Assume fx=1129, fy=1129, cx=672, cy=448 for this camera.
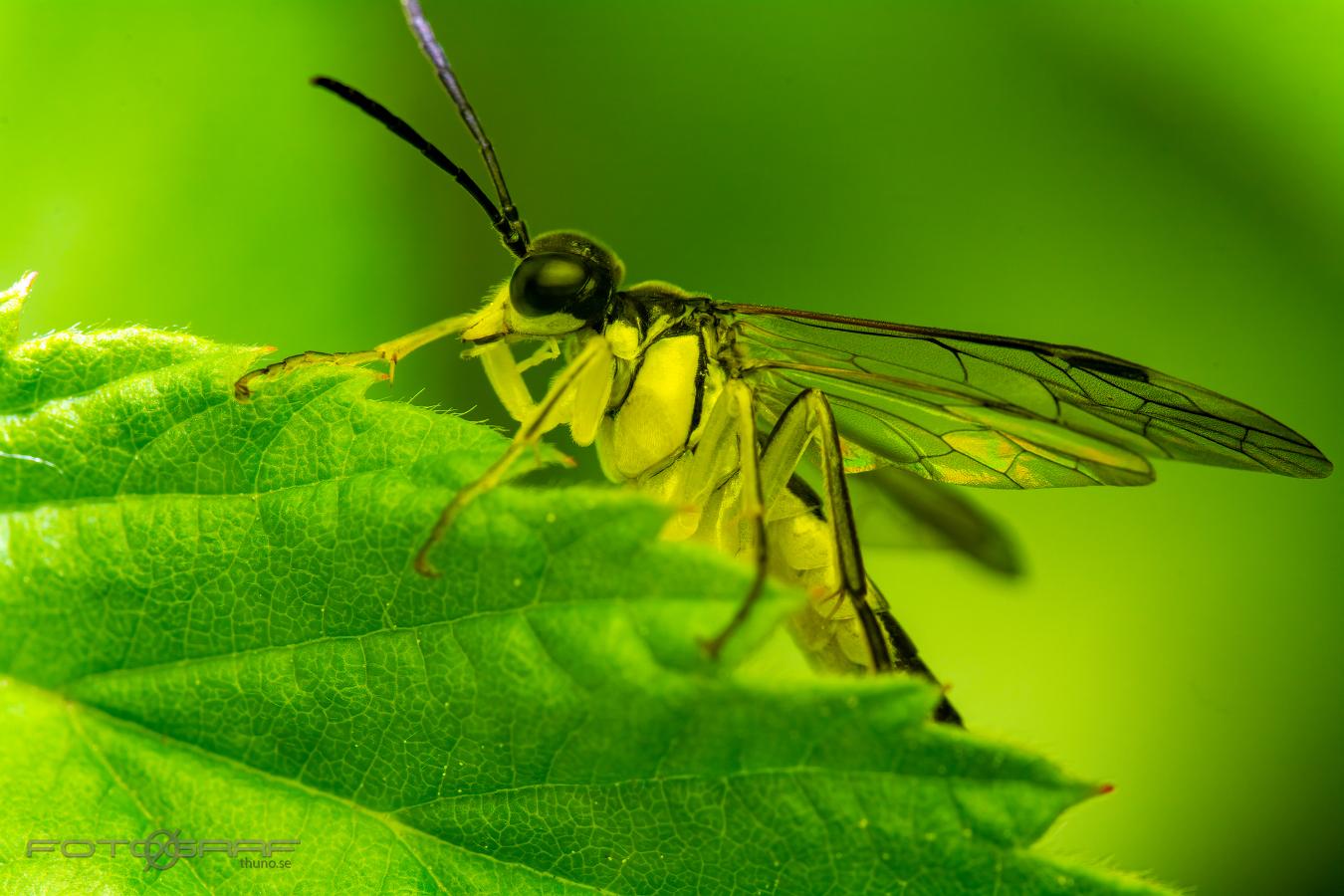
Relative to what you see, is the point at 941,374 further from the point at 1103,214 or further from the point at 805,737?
the point at 1103,214

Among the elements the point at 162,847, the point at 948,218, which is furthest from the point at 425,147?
the point at 948,218

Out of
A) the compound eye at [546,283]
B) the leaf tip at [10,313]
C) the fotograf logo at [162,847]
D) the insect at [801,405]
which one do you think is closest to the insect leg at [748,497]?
the insect at [801,405]

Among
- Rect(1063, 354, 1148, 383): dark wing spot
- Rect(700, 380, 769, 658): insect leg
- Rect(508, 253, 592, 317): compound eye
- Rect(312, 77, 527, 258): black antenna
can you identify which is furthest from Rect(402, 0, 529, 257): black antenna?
Rect(1063, 354, 1148, 383): dark wing spot

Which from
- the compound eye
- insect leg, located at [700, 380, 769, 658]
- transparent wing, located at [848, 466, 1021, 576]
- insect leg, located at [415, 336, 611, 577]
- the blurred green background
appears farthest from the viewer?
the blurred green background

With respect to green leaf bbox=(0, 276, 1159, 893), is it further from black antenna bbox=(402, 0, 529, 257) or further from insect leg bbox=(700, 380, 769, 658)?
black antenna bbox=(402, 0, 529, 257)

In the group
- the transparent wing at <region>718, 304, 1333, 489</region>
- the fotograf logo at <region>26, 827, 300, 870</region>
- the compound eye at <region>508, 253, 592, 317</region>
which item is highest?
the compound eye at <region>508, 253, 592, 317</region>

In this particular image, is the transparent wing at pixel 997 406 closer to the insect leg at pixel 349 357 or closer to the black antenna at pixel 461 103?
the black antenna at pixel 461 103

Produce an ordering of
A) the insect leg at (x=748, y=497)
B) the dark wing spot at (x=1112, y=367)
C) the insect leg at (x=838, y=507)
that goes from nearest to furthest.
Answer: the insect leg at (x=748, y=497) < the insect leg at (x=838, y=507) < the dark wing spot at (x=1112, y=367)
